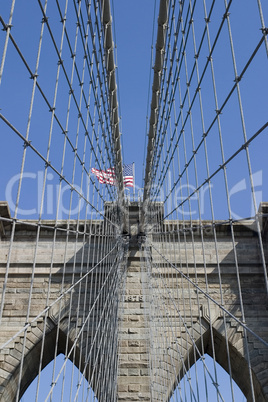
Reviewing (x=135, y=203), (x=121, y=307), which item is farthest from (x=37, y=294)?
(x=135, y=203)

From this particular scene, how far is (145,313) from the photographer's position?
30.3ft

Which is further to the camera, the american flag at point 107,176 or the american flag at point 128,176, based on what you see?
the american flag at point 128,176

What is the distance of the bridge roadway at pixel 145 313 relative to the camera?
27.7 feet

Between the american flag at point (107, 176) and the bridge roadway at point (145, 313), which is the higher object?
the american flag at point (107, 176)

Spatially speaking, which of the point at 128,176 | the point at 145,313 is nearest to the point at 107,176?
the point at 128,176

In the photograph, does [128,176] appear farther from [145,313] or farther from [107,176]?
[145,313]

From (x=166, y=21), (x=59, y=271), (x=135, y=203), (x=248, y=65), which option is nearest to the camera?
(x=248, y=65)

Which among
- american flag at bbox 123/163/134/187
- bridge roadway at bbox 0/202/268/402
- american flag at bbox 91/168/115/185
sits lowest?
bridge roadway at bbox 0/202/268/402

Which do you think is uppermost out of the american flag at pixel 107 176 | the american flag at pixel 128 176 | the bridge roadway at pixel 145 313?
the american flag at pixel 128 176

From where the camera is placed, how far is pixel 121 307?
9.27 metres

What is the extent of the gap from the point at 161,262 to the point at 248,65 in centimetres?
693

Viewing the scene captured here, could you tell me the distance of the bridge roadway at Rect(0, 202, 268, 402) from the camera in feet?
27.7

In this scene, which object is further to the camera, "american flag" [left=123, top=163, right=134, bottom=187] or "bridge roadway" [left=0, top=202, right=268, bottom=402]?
"american flag" [left=123, top=163, right=134, bottom=187]

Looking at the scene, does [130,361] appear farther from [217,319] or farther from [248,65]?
[248,65]
